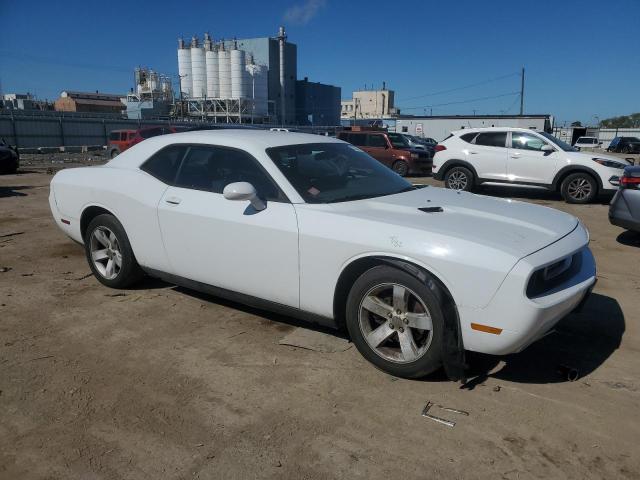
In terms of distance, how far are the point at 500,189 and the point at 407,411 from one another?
12.3 meters

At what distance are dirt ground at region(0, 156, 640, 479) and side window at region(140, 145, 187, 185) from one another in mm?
1161

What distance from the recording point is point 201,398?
9.82ft

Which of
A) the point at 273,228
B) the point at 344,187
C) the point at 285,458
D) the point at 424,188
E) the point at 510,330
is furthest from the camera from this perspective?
the point at 424,188

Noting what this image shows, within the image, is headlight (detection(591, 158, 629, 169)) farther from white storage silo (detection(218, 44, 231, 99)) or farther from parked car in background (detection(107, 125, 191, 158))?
white storage silo (detection(218, 44, 231, 99))

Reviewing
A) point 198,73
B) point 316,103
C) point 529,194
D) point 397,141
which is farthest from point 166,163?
point 316,103

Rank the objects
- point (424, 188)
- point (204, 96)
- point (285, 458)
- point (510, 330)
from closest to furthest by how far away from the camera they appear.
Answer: point (285, 458) < point (510, 330) < point (424, 188) < point (204, 96)

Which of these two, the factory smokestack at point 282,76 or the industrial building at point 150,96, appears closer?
the industrial building at point 150,96

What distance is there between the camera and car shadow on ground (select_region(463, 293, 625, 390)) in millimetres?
3275

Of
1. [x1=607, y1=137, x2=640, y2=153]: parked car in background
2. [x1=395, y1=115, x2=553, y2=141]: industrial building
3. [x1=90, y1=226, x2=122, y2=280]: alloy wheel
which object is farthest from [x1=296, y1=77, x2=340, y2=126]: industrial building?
[x1=90, y1=226, x2=122, y2=280]: alloy wheel

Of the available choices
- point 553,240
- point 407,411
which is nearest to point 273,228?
point 407,411

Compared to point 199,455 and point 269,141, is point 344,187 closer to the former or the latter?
point 269,141

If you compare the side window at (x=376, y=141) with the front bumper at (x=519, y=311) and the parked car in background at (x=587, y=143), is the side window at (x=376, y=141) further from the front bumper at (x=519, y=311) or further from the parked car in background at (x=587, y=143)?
the parked car in background at (x=587, y=143)

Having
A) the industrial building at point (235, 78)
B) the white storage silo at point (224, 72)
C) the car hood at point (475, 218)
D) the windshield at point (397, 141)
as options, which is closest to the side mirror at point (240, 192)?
the car hood at point (475, 218)

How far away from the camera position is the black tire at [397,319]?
2.91 m
